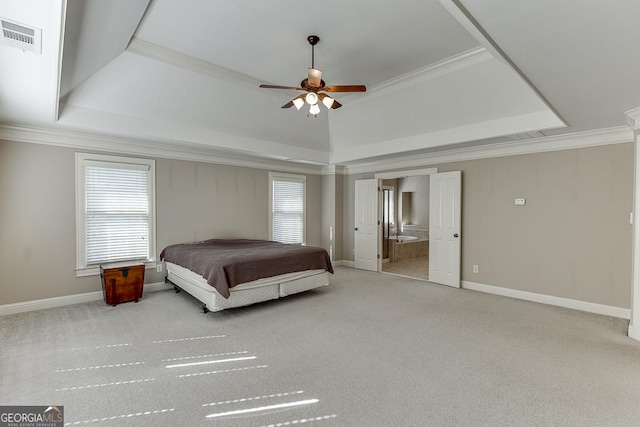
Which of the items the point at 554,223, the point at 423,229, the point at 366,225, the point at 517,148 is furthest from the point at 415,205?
the point at 554,223

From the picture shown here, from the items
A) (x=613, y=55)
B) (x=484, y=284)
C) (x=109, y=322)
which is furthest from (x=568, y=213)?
(x=109, y=322)

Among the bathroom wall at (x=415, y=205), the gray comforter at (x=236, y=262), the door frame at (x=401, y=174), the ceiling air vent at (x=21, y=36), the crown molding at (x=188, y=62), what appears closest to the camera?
the ceiling air vent at (x=21, y=36)

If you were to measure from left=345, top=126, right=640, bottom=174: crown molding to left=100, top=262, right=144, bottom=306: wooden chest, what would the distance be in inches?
190

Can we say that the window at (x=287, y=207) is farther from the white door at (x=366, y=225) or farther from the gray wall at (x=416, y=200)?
the gray wall at (x=416, y=200)

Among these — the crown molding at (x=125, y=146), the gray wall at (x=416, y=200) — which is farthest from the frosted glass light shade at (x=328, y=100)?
the gray wall at (x=416, y=200)

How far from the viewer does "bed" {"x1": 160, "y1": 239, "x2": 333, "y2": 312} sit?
12.2ft

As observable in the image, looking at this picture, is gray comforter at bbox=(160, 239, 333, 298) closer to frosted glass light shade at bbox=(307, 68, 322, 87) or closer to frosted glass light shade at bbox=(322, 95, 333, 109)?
frosted glass light shade at bbox=(322, 95, 333, 109)

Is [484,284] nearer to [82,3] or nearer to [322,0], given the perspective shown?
[322,0]

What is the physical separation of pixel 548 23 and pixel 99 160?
17.4ft

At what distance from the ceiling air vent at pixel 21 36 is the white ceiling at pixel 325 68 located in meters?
0.06

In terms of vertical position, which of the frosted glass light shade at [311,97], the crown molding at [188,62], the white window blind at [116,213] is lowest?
the white window blind at [116,213]

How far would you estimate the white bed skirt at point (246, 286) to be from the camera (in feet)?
12.3

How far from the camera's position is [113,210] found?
4.57 meters

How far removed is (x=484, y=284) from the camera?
5070 millimetres
